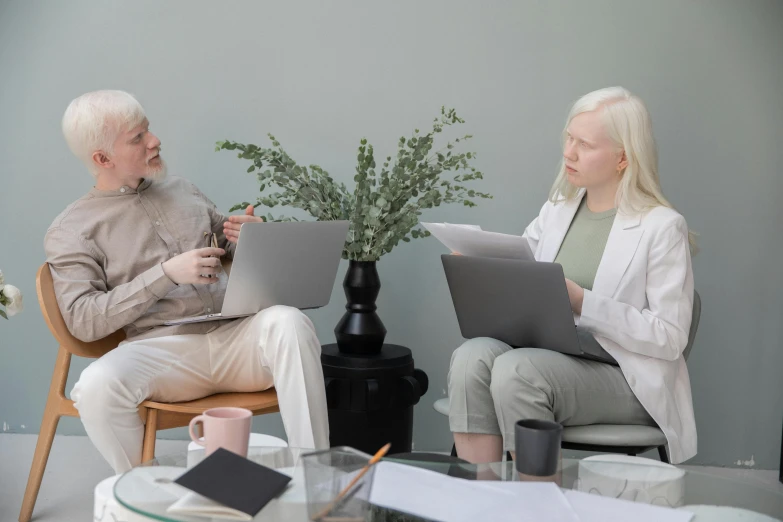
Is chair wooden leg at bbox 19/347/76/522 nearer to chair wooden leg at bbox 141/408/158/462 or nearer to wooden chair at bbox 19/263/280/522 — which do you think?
wooden chair at bbox 19/263/280/522

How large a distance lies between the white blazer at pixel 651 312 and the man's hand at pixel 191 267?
3.33 feet

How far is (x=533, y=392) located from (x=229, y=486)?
3.18 feet

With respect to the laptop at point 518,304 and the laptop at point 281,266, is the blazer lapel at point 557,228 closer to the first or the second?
the laptop at point 518,304

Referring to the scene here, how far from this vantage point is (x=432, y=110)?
10.0 ft

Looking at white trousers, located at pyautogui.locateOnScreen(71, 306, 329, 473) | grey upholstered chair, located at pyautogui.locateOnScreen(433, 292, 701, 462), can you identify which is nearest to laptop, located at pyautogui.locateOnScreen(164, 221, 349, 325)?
white trousers, located at pyautogui.locateOnScreen(71, 306, 329, 473)

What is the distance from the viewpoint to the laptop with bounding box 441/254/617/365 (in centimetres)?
203

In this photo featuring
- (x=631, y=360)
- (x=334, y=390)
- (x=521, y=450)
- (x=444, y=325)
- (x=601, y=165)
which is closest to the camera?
(x=521, y=450)

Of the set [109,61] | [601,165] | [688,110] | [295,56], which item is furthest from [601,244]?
[109,61]

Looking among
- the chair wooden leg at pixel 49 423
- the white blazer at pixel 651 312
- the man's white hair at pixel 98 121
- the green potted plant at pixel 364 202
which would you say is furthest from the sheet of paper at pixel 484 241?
the chair wooden leg at pixel 49 423

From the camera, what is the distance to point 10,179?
10.5 feet

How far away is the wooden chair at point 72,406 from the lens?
2188 millimetres

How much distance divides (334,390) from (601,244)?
0.91 metres

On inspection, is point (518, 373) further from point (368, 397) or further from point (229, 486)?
point (229, 486)

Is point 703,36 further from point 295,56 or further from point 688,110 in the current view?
point 295,56
